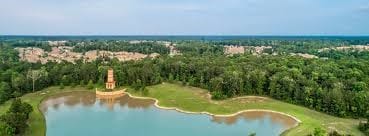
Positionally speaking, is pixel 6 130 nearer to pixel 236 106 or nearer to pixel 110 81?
pixel 236 106

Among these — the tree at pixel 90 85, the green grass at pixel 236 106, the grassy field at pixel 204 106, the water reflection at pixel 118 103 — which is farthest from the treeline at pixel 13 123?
the tree at pixel 90 85

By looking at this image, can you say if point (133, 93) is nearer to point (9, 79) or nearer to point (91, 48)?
point (9, 79)

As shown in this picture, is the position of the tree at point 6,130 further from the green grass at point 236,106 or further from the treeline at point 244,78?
the green grass at point 236,106

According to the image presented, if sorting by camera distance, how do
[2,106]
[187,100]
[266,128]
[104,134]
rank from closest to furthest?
[104,134] → [266,128] → [2,106] → [187,100]

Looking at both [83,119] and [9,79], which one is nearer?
[83,119]

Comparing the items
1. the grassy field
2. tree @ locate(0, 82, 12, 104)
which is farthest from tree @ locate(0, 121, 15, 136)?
tree @ locate(0, 82, 12, 104)

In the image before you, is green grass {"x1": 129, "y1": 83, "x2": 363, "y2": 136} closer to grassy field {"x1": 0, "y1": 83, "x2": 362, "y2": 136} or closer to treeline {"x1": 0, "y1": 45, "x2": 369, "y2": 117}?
grassy field {"x1": 0, "y1": 83, "x2": 362, "y2": 136}

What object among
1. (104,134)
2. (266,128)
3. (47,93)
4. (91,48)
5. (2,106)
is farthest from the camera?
(91,48)

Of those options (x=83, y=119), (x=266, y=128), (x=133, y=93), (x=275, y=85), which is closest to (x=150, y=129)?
(x=83, y=119)
